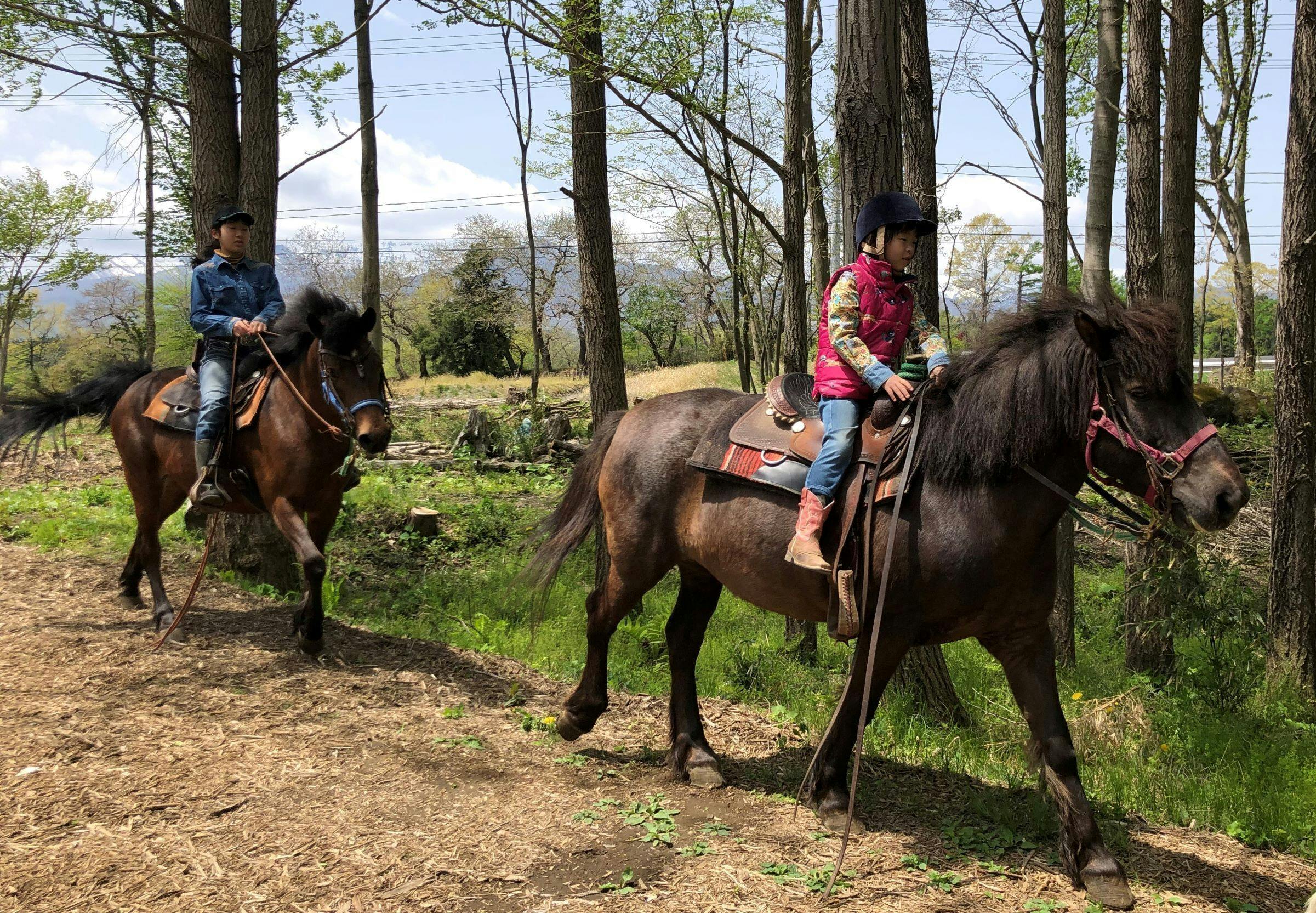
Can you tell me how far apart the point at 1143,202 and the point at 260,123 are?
319 inches

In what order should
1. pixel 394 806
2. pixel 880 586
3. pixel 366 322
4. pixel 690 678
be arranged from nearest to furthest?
pixel 880 586, pixel 394 806, pixel 690 678, pixel 366 322

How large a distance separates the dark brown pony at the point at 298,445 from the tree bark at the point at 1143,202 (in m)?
6.18

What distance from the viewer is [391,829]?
404cm

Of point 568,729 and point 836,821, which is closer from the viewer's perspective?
point 836,821

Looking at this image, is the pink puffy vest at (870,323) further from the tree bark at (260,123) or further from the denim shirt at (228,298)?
the tree bark at (260,123)

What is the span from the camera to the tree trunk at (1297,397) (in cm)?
694

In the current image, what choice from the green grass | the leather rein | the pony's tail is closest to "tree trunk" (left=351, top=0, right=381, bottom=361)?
the green grass

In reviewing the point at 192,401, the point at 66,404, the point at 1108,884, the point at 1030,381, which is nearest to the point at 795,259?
the point at 1030,381

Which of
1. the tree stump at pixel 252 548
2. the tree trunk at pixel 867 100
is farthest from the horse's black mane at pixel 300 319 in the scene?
the tree trunk at pixel 867 100

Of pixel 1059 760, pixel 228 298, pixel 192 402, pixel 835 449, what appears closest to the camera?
pixel 1059 760

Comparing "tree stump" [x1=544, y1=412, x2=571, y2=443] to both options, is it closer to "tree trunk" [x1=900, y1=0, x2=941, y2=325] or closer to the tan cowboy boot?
"tree trunk" [x1=900, y1=0, x2=941, y2=325]

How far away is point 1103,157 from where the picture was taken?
27.6ft

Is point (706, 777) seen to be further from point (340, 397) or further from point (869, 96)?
point (869, 96)

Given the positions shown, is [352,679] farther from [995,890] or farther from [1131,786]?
[1131,786]
